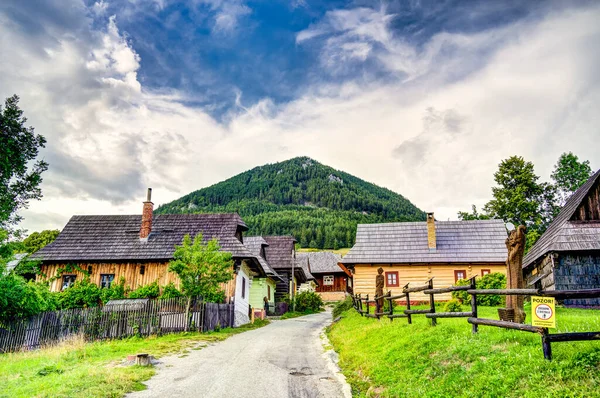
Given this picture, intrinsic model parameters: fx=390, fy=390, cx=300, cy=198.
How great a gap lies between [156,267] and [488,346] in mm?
23718

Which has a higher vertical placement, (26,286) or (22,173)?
(22,173)

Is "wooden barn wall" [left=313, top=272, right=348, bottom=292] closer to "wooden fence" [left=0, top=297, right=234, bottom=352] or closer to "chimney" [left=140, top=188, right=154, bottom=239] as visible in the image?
"chimney" [left=140, top=188, right=154, bottom=239]

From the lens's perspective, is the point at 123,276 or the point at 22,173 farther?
the point at 22,173

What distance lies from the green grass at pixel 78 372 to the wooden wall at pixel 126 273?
10235mm

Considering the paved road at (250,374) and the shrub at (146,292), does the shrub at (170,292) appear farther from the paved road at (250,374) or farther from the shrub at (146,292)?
the paved road at (250,374)

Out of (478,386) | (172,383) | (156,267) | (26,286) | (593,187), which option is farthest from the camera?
(156,267)

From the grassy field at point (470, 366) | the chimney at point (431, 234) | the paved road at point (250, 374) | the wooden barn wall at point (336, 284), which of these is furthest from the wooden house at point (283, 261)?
the grassy field at point (470, 366)

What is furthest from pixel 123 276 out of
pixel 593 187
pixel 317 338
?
pixel 593 187

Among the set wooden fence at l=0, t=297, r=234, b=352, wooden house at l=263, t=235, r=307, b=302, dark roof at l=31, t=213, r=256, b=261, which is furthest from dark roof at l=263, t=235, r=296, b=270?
wooden fence at l=0, t=297, r=234, b=352

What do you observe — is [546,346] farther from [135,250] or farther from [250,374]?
[135,250]

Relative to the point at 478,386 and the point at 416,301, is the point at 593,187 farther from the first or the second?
the point at 478,386

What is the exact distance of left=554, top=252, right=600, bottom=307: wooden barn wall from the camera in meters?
20.3

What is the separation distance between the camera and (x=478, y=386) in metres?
5.88

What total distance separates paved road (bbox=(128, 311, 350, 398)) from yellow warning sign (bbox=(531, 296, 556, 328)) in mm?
4096
